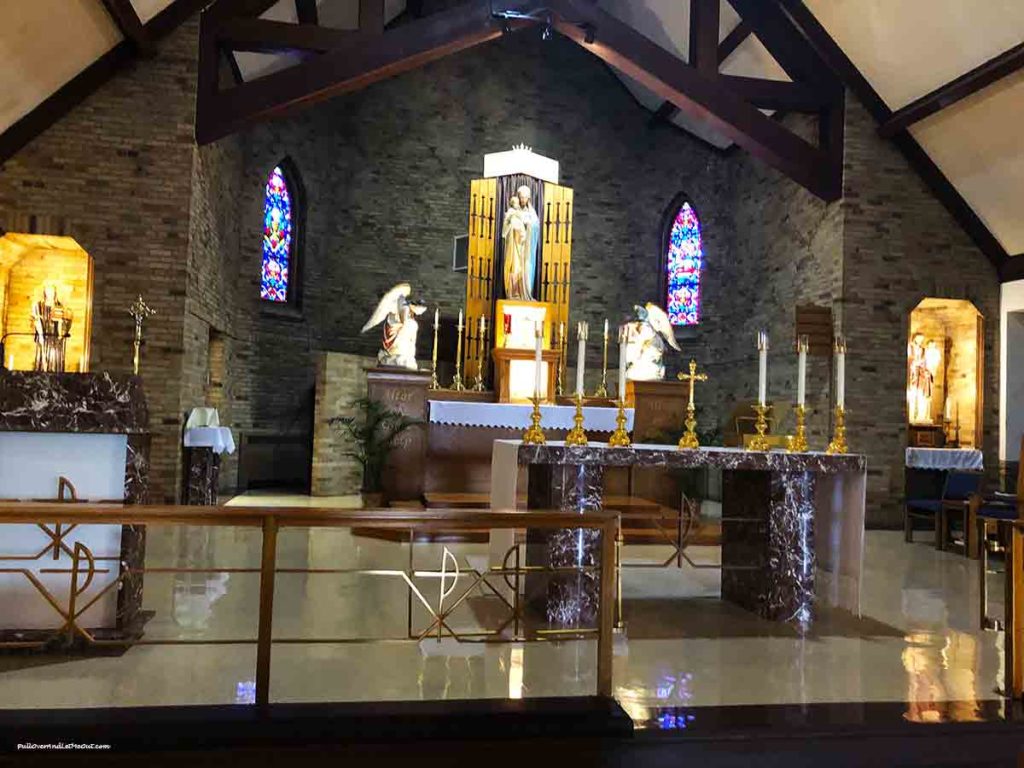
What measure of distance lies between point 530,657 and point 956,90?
9.00 metres

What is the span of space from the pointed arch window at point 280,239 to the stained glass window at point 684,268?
7075mm

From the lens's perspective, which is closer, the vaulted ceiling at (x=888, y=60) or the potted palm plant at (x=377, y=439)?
the vaulted ceiling at (x=888, y=60)

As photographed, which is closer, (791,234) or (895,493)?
(895,493)

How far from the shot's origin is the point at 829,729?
2965 mm

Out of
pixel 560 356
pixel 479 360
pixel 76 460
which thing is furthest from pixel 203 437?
pixel 76 460

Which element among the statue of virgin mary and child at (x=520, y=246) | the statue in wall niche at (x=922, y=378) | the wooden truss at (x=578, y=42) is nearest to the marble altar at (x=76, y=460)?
the wooden truss at (x=578, y=42)

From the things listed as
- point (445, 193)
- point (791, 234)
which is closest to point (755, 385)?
point (791, 234)

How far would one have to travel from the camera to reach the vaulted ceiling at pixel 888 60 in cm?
820

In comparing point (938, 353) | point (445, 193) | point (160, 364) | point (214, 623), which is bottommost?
point (214, 623)

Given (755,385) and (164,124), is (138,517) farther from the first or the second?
(755,385)

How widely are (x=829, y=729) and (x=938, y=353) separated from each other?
11.1 meters

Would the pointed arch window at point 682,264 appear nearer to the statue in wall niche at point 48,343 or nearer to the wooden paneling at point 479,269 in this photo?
the wooden paneling at point 479,269

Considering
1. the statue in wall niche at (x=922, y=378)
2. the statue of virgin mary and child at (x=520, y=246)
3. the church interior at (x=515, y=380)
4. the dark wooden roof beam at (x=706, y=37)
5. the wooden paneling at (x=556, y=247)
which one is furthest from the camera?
the wooden paneling at (x=556, y=247)

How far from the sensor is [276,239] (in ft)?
46.4
